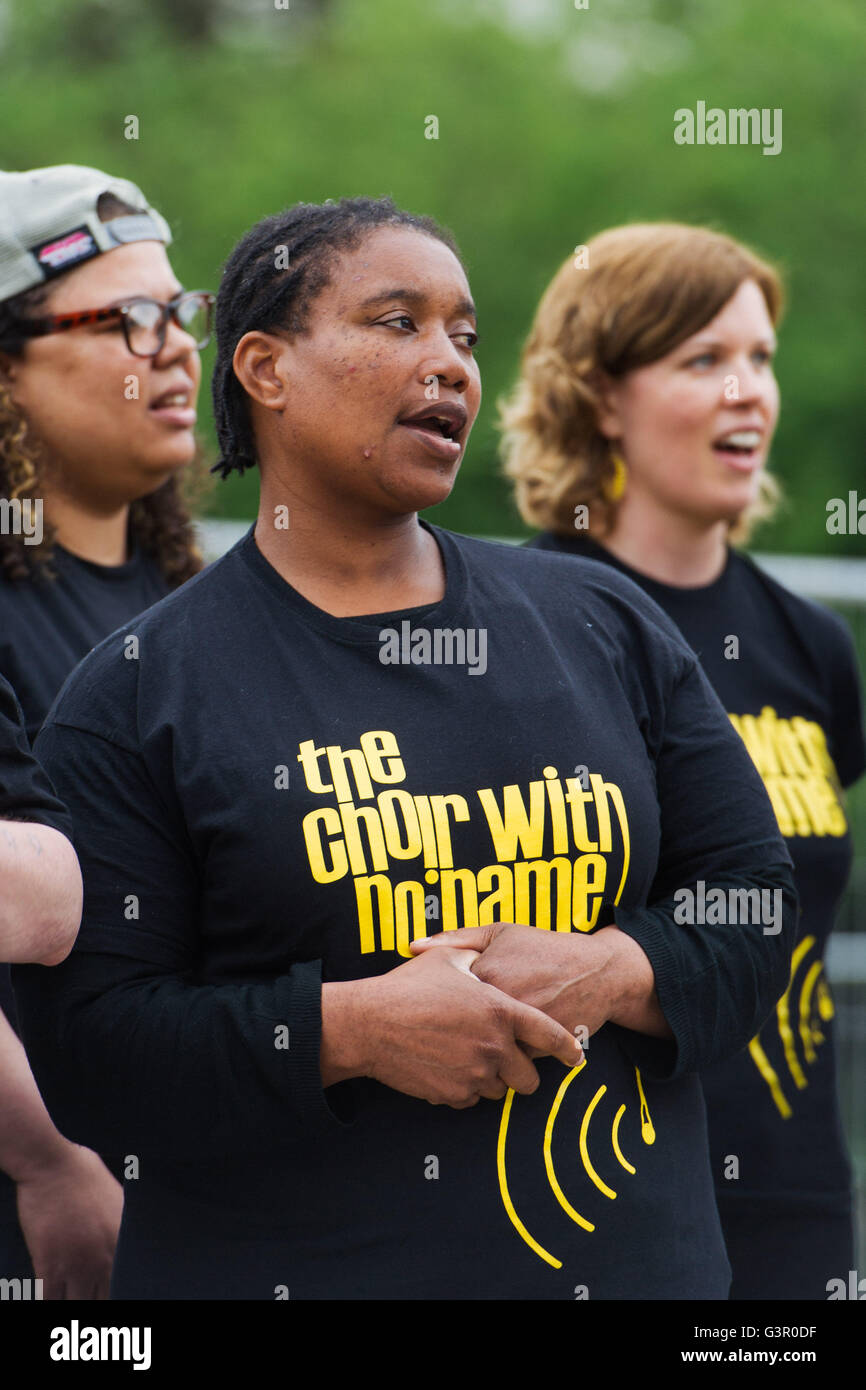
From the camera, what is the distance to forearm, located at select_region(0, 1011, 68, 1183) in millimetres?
2572

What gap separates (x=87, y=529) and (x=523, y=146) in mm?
13618

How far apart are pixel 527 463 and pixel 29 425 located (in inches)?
43.5

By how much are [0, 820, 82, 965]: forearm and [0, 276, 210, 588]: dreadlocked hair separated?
90 centimetres

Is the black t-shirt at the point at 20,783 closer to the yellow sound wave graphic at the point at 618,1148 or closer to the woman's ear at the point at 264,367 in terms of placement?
the woman's ear at the point at 264,367

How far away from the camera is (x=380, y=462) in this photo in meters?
2.24

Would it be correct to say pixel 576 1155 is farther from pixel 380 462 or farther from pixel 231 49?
pixel 231 49

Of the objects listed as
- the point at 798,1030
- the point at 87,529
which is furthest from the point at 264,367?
the point at 798,1030

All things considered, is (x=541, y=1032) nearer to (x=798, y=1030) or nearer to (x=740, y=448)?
(x=798, y=1030)

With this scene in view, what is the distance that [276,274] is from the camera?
231 cm

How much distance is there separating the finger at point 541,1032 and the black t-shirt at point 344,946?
126mm

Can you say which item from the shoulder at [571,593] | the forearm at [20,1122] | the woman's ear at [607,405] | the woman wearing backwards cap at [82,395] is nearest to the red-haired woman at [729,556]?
the woman's ear at [607,405]

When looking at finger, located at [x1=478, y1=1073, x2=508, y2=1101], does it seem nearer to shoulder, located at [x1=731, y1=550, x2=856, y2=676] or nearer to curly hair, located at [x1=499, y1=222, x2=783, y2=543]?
shoulder, located at [x1=731, y1=550, x2=856, y2=676]

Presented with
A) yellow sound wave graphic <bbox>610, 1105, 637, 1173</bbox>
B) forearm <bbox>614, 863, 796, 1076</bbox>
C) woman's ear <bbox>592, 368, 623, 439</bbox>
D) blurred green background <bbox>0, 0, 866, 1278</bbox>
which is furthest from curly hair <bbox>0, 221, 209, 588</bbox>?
blurred green background <bbox>0, 0, 866, 1278</bbox>
